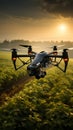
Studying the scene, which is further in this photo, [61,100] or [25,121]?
[61,100]

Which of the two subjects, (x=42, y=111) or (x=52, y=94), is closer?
→ (x=42, y=111)

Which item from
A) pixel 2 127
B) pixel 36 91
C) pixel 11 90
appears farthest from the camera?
pixel 11 90

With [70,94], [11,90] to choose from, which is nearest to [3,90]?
[11,90]

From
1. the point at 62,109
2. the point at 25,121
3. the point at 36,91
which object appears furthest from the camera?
the point at 36,91

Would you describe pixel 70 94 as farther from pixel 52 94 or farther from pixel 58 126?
pixel 58 126

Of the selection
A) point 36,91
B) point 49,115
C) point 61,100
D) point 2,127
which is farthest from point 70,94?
point 2,127

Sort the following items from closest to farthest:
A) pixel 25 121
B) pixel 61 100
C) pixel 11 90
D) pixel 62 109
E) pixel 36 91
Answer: pixel 25 121, pixel 62 109, pixel 61 100, pixel 36 91, pixel 11 90

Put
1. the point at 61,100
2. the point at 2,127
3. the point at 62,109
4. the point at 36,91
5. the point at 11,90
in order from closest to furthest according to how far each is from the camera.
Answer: the point at 2,127, the point at 62,109, the point at 61,100, the point at 36,91, the point at 11,90

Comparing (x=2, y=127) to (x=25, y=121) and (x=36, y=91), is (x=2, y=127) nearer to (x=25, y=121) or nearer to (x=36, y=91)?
(x=25, y=121)
